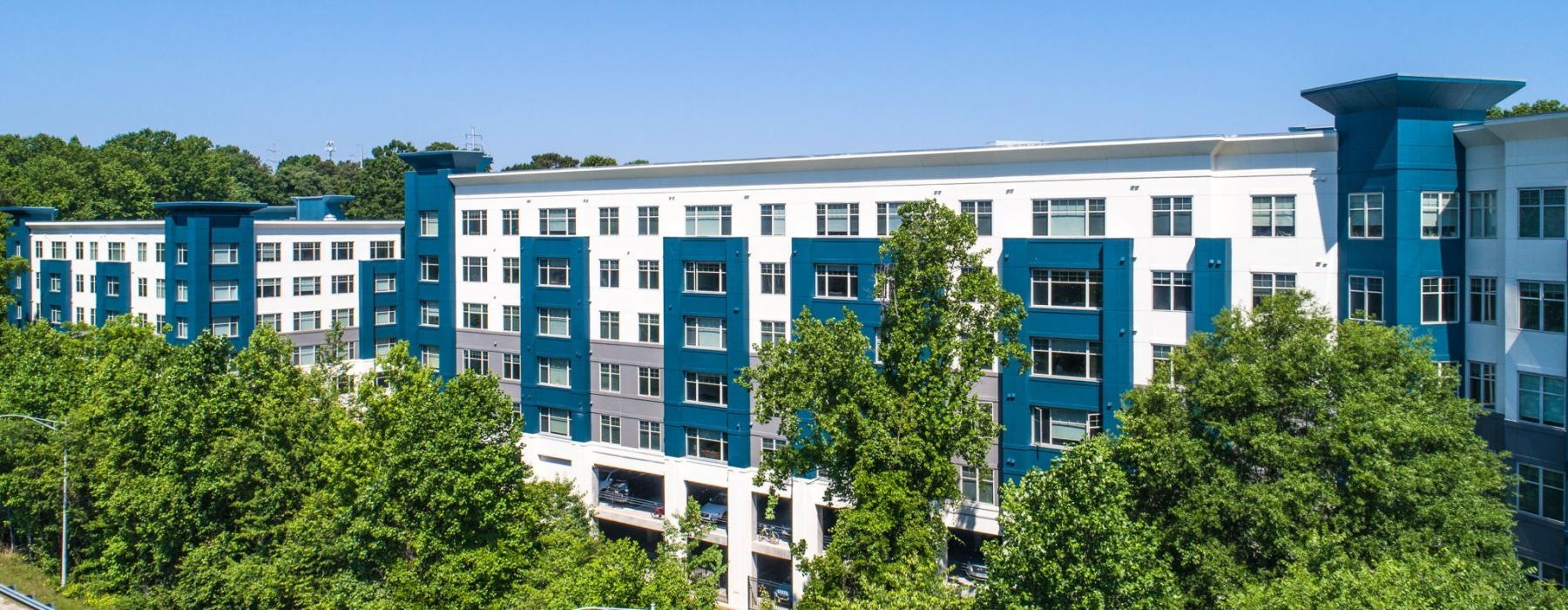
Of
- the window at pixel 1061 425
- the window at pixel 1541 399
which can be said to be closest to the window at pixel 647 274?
the window at pixel 1061 425

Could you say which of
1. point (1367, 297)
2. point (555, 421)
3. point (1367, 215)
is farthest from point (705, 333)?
point (1367, 215)

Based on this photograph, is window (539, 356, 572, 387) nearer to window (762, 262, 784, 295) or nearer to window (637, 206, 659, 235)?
window (637, 206, 659, 235)

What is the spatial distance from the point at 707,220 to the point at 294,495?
20343mm

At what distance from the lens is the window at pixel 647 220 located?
4894cm

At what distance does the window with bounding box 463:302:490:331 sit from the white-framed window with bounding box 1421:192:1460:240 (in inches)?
1637

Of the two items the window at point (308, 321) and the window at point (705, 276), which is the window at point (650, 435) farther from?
the window at point (308, 321)

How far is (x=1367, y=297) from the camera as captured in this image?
34688 millimetres

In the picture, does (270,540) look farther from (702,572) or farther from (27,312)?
(27,312)

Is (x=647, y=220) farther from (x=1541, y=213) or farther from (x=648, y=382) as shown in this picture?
(x=1541, y=213)

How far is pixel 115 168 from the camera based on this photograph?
102 m

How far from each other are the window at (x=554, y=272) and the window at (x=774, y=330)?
11418 millimetres

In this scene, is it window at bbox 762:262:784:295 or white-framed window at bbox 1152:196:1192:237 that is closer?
white-framed window at bbox 1152:196:1192:237

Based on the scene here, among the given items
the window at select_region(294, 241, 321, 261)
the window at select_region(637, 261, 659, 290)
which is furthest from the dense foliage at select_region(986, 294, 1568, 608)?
the window at select_region(294, 241, 321, 261)

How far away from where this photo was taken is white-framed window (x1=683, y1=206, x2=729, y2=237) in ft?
154
